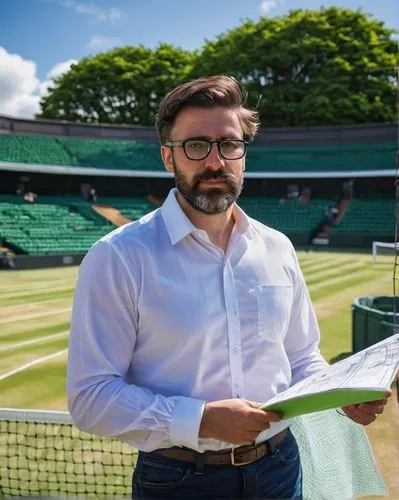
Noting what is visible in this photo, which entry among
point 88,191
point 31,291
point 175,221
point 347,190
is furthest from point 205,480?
point 347,190

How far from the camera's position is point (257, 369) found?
255 cm

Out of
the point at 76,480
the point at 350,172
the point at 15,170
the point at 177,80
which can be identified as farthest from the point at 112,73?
the point at 76,480

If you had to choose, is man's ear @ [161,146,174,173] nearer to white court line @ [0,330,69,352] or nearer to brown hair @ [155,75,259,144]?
brown hair @ [155,75,259,144]

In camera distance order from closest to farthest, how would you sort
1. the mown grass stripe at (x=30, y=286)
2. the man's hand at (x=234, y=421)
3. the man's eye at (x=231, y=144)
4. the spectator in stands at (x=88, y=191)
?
the man's hand at (x=234, y=421), the man's eye at (x=231, y=144), the mown grass stripe at (x=30, y=286), the spectator in stands at (x=88, y=191)

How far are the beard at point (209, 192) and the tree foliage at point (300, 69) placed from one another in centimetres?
4787

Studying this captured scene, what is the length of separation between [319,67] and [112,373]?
5275 cm

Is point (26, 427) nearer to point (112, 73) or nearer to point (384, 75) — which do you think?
point (384, 75)

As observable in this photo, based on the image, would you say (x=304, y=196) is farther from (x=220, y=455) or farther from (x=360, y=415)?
(x=220, y=455)

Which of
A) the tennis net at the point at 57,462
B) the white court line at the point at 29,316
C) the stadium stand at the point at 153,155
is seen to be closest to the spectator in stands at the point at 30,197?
the stadium stand at the point at 153,155

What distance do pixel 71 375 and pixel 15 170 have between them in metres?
33.7

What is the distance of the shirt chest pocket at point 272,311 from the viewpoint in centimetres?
260

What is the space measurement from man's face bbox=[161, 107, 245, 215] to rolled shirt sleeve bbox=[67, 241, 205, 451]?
53 cm

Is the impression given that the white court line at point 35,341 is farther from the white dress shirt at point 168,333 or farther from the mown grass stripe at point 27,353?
the white dress shirt at point 168,333

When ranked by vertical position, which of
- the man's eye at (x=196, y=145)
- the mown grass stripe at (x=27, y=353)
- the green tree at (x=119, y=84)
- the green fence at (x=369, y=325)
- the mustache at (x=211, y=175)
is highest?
the green tree at (x=119, y=84)
